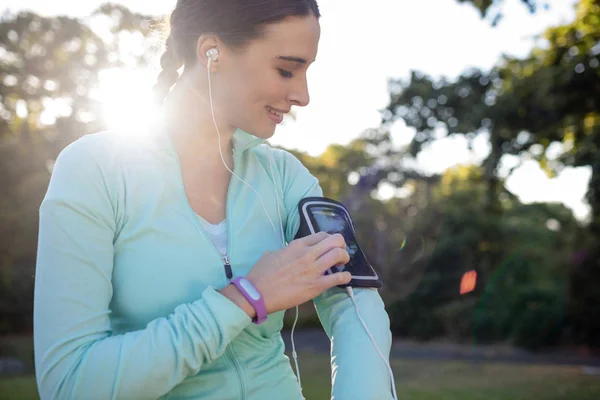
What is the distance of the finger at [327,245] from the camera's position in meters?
1.43

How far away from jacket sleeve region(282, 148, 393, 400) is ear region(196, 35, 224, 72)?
→ 457mm

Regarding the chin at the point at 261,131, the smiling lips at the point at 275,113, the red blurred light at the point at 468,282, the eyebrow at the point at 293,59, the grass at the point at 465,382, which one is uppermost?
the eyebrow at the point at 293,59

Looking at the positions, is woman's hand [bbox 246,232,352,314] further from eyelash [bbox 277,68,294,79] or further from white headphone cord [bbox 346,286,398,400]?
eyelash [bbox 277,68,294,79]

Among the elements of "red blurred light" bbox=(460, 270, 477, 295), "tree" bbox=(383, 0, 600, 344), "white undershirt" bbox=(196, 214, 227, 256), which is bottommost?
"red blurred light" bbox=(460, 270, 477, 295)

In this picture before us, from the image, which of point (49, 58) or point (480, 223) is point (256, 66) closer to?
point (480, 223)

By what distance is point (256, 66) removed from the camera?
162 centimetres

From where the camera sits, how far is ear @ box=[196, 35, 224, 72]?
1.65 meters

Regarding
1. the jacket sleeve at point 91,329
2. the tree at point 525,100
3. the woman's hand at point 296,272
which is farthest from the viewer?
the tree at point 525,100

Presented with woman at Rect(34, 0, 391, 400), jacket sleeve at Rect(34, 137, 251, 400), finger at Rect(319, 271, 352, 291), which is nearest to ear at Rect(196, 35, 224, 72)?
woman at Rect(34, 0, 391, 400)

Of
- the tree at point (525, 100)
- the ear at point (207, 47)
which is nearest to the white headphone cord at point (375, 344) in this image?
the ear at point (207, 47)

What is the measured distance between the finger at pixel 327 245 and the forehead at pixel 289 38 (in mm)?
468

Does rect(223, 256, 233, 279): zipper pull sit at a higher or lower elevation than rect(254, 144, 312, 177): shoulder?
lower

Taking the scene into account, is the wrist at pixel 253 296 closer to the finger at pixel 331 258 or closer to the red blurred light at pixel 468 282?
the finger at pixel 331 258

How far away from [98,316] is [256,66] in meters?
0.70
